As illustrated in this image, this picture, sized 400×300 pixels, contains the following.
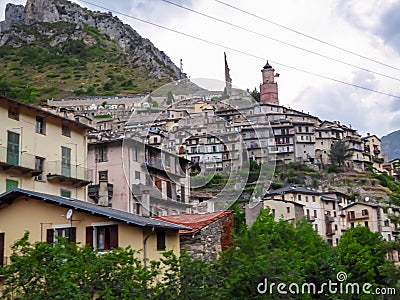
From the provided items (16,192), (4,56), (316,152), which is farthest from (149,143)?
(4,56)

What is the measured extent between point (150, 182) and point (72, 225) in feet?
68.4

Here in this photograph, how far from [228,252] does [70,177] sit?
55.8ft

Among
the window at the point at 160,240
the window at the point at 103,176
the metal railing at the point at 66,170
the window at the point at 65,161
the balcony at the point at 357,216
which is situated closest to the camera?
the window at the point at 160,240

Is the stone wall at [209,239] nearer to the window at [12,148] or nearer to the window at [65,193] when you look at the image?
the window at [65,193]

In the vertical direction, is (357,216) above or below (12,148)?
below

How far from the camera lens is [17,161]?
32969 mm

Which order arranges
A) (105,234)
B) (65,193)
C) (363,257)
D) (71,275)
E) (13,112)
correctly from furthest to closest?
1. (363,257)
2. (65,193)
3. (13,112)
4. (105,234)
5. (71,275)

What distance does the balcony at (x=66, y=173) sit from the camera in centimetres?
3537

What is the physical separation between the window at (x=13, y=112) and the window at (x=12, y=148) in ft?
3.23

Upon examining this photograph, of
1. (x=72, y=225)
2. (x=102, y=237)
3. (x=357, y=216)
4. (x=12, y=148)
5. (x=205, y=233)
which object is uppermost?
(x=12, y=148)

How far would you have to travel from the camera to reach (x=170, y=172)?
42.2 meters

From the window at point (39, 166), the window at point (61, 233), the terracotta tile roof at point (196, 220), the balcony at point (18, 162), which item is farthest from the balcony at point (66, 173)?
the window at point (61, 233)

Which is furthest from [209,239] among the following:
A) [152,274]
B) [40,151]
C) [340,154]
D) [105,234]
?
[340,154]

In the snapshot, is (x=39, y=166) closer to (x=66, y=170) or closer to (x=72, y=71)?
(x=66, y=170)
